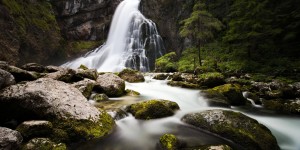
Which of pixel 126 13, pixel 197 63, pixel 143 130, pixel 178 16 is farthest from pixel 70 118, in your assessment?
pixel 126 13

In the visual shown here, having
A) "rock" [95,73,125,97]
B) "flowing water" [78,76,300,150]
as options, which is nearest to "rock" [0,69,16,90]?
"flowing water" [78,76,300,150]

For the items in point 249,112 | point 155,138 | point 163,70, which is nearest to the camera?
point 155,138

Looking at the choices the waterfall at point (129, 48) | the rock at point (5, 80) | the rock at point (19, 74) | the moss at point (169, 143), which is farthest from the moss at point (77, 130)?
the waterfall at point (129, 48)

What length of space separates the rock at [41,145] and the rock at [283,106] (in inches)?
314

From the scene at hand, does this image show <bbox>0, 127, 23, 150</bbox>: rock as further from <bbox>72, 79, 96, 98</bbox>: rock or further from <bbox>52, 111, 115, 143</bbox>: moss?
<bbox>72, 79, 96, 98</bbox>: rock

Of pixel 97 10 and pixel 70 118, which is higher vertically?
pixel 97 10

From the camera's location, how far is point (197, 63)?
18.3 metres

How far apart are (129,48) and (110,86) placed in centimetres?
1986

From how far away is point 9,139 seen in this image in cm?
340

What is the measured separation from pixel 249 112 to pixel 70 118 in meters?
6.51

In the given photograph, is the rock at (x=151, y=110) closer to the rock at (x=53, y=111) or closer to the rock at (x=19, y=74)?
the rock at (x=53, y=111)

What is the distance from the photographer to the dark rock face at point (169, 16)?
2755 centimetres

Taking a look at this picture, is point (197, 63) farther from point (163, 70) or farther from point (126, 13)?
point (126, 13)

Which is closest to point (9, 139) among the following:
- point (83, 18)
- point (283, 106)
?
point (283, 106)
